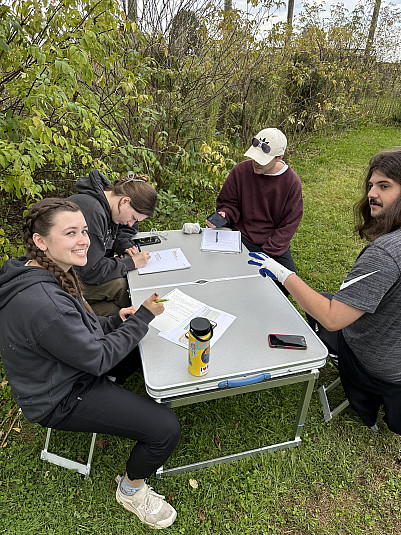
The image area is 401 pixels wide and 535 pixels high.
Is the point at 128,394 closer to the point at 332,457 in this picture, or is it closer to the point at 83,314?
the point at 83,314

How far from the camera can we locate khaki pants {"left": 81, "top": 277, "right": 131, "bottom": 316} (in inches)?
90.8

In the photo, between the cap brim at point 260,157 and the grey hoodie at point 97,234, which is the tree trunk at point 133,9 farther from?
the grey hoodie at point 97,234

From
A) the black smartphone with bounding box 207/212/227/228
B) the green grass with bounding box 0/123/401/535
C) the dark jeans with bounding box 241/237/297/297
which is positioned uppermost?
the black smartphone with bounding box 207/212/227/228

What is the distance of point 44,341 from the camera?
1313mm

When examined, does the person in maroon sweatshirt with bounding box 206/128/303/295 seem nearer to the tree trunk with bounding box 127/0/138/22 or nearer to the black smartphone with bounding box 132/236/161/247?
the black smartphone with bounding box 132/236/161/247

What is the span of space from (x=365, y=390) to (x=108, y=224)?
1.85 metres

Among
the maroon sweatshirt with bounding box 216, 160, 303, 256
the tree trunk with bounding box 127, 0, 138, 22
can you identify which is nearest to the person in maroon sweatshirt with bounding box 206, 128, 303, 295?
the maroon sweatshirt with bounding box 216, 160, 303, 256

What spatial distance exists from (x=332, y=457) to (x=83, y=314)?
157 centimetres

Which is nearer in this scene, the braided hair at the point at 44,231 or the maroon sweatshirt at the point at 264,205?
the braided hair at the point at 44,231

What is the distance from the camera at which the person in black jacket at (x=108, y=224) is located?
2.17 m

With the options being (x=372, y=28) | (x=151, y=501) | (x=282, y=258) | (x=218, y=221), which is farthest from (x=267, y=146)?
(x=372, y=28)

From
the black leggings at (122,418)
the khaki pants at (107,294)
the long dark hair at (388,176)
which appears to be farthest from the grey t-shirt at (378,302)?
the khaki pants at (107,294)

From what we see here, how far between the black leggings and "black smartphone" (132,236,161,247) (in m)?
1.19

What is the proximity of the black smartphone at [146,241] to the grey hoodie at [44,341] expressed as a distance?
1.11m
